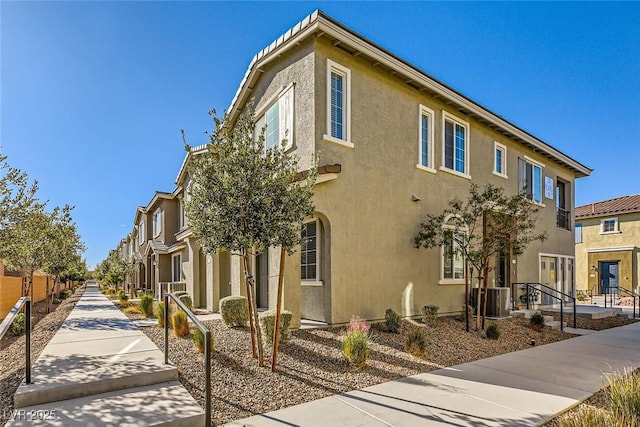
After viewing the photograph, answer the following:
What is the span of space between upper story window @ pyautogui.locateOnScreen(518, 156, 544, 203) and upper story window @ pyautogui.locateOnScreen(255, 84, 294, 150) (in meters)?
11.8

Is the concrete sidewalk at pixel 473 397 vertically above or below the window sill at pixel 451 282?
below

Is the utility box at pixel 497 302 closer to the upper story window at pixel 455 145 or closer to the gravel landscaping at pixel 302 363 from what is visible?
the gravel landscaping at pixel 302 363

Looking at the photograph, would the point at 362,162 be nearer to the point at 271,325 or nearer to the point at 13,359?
the point at 271,325

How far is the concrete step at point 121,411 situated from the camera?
4383 mm

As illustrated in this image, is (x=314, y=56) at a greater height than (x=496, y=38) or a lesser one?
lesser

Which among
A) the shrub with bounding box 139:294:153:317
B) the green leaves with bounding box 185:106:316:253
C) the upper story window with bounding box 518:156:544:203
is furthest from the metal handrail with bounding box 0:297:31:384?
the upper story window with bounding box 518:156:544:203

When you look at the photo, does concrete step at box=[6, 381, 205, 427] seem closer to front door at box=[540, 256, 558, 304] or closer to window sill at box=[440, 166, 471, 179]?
window sill at box=[440, 166, 471, 179]

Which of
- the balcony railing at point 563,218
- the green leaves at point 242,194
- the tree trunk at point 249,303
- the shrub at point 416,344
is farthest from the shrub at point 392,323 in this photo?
the balcony railing at point 563,218

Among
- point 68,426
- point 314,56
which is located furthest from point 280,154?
point 68,426

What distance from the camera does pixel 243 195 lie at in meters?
6.39

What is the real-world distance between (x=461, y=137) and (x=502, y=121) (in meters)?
2.43

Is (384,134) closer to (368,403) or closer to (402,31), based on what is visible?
(402,31)

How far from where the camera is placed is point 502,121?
15.2m

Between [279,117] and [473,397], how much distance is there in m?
8.68
